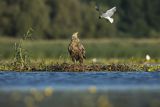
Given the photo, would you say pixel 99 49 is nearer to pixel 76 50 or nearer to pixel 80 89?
pixel 76 50

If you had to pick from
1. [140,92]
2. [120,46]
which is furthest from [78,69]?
[120,46]

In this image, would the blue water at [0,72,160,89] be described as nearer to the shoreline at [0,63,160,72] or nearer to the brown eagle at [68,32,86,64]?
the shoreline at [0,63,160,72]

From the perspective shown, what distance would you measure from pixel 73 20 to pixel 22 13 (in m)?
5.61

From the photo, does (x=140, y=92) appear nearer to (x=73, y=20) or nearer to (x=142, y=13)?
(x=73, y=20)

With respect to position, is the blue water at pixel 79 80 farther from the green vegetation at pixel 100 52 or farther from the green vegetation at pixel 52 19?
the green vegetation at pixel 52 19

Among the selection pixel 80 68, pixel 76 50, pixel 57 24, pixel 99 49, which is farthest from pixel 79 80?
pixel 57 24

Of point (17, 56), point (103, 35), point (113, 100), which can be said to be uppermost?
point (103, 35)

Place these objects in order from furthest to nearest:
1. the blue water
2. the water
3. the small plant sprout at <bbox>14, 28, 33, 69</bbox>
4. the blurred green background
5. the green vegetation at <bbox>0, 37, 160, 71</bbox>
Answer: the blurred green background, the green vegetation at <bbox>0, 37, 160, 71</bbox>, the small plant sprout at <bbox>14, 28, 33, 69</bbox>, the blue water, the water

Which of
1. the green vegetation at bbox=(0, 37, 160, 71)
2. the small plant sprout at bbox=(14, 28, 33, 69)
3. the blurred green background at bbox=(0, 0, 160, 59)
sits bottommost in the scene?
the small plant sprout at bbox=(14, 28, 33, 69)

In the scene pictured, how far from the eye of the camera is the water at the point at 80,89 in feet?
56.7

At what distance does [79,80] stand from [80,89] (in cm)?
194

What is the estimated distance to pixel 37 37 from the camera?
56.1 m

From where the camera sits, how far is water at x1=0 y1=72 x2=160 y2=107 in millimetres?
17281

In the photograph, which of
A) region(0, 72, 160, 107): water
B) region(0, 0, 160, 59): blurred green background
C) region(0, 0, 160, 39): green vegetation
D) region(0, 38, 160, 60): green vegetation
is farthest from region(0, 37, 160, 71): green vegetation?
region(0, 0, 160, 39): green vegetation
